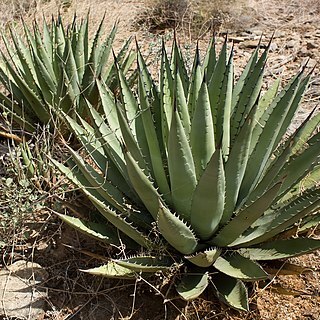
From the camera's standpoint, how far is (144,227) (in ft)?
7.18

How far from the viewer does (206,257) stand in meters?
1.87

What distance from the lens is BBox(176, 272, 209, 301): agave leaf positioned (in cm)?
190

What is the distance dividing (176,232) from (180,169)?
245mm

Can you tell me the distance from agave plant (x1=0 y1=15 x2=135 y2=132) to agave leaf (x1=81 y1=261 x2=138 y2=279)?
1351mm

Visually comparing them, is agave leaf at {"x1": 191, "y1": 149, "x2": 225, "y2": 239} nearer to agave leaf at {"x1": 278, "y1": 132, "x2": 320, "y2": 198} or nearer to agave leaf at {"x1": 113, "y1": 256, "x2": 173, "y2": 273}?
agave leaf at {"x1": 113, "y1": 256, "x2": 173, "y2": 273}

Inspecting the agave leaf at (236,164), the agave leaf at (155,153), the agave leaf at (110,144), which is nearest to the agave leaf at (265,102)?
the agave leaf at (236,164)

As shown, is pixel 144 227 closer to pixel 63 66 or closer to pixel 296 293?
pixel 296 293

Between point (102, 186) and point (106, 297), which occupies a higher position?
point (102, 186)

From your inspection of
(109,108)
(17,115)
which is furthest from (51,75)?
(109,108)

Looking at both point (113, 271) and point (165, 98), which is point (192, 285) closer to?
point (113, 271)

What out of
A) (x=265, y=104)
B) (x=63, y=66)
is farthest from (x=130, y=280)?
(x=63, y=66)

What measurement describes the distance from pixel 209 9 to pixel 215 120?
3778 millimetres

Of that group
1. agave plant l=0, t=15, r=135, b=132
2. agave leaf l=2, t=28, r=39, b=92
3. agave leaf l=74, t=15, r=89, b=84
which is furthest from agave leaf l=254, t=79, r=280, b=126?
agave leaf l=2, t=28, r=39, b=92

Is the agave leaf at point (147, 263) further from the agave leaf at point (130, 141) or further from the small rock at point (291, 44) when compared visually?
the small rock at point (291, 44)
